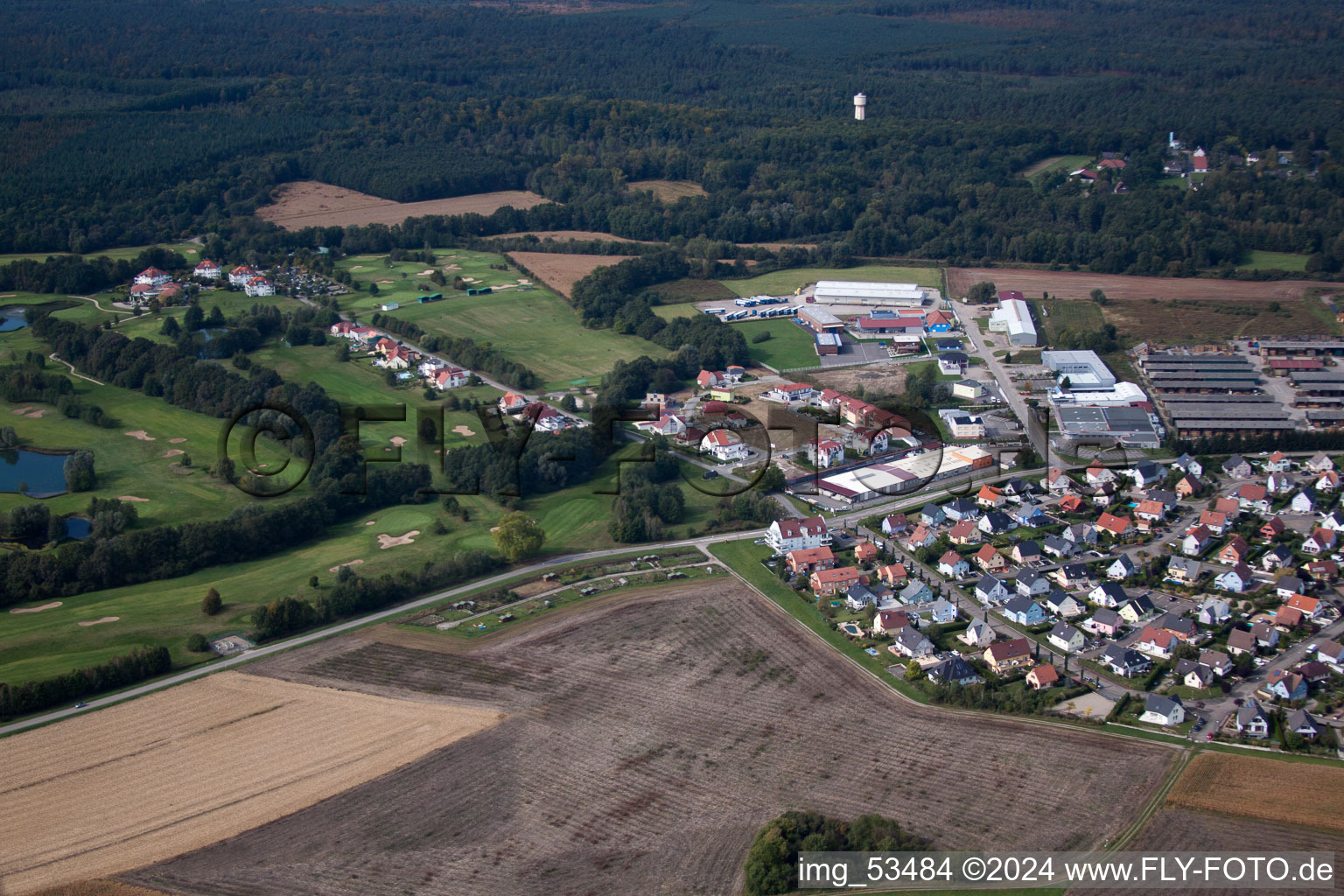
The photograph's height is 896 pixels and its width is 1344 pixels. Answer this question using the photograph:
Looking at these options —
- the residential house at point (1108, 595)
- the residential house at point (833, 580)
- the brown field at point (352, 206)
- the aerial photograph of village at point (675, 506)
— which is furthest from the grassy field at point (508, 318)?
the residential house at point (1108, 595)

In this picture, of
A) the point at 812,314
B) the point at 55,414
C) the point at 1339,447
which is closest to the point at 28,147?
the point at 55,414

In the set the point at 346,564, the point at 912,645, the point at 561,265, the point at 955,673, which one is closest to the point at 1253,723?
the point at 955,673

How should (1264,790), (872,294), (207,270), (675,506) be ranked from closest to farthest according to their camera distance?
(1264,790) → (675,506) → (872,294) → (207,270)

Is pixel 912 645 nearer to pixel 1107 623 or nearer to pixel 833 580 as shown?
pixel 833 580

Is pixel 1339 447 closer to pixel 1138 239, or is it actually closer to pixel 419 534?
pixel 1138 239

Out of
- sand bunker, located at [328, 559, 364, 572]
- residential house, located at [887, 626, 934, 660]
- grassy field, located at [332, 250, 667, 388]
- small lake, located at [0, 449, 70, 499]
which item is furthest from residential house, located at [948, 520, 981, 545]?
small lake, located at [0, 449, 70, 499]

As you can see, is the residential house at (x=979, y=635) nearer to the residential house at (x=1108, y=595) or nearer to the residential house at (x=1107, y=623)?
the residential house at (x=1107, y=623)
